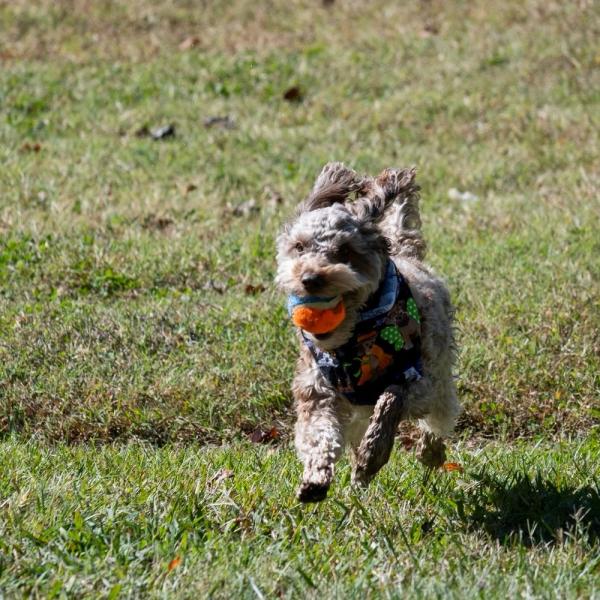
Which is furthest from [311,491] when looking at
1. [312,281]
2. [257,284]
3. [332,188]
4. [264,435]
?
[257,284]

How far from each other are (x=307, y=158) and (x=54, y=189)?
272 cm

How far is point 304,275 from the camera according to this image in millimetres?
4863

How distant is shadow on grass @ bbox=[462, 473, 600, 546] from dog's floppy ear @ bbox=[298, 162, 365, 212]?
5.13 ft

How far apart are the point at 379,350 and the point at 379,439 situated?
46 centimetres

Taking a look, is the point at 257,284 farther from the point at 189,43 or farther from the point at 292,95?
the point at 189,43

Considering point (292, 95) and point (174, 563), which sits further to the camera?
point (292, 95)

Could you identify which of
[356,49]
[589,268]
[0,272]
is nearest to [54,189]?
[0,272]

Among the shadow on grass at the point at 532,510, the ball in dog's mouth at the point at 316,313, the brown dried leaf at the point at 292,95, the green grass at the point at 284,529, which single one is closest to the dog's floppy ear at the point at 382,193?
the ball in dog's mouth at the point at 316,313

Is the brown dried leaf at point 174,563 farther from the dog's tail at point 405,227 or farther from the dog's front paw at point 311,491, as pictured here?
the dog's tail at point 405,227

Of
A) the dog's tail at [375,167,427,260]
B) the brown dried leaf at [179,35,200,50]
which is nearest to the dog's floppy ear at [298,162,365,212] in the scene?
the dog's tail at [375,167,427,260]

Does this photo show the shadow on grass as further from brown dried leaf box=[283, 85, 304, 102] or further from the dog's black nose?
brown dried leaf box=[283, 85, 304, 102]

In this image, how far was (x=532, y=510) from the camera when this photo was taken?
5098 mm

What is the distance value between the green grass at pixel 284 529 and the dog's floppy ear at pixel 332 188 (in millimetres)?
1320

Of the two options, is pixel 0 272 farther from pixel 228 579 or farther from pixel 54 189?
pixel 228 579
